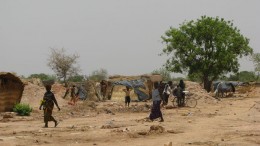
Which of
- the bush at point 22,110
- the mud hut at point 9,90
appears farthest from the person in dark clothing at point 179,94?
the mud hut at point 9,90

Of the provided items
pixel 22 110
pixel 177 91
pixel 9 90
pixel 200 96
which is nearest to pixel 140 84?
pixel 200 96

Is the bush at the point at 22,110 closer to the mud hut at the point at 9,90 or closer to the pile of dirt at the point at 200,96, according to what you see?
the mud hut at the point at 9,90

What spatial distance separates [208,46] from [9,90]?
2740 centimetres

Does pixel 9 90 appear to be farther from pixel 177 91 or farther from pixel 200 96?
pixel 200 96

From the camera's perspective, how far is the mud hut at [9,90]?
24.7 meters

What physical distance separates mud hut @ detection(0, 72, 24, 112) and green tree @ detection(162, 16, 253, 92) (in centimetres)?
2512

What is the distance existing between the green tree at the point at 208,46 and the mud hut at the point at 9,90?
25116mm

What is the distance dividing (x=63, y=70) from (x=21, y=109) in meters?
39.3

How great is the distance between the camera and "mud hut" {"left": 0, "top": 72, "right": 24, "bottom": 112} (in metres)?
24.7

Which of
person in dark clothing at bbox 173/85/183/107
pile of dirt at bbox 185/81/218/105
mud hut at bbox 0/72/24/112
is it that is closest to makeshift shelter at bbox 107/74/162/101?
pile of dirt at bbox 185/81/218/105

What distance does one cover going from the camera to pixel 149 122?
1814cm

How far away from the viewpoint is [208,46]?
157 ft

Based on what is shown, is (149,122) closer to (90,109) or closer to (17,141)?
(17,141)

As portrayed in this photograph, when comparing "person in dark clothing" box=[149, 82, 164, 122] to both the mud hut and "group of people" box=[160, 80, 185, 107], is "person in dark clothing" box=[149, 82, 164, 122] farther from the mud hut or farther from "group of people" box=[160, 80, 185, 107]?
the mud hut
